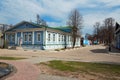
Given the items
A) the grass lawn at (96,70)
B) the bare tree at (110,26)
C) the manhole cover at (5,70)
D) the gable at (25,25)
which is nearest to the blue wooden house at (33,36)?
the gable at (25,25)

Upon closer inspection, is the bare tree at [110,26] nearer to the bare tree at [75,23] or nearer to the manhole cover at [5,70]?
the bare tree at [75,23]

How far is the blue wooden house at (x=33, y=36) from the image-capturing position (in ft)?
94.5

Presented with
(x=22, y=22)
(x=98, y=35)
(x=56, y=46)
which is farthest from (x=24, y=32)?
(x=98, y=35)

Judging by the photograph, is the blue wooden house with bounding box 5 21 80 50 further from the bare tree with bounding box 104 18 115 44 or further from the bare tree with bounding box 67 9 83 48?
the bare tree with bounding box 104 18 115 44

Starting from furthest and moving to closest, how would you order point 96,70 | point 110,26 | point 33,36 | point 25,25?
1. point 110,26
2. point 25,25
3. point 33,36
4. point 96,70

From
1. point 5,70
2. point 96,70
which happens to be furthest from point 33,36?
point 96,70


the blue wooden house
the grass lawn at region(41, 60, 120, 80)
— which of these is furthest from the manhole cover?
the blue wooden house

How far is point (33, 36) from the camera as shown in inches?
1164

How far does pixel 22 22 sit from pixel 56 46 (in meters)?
8.67

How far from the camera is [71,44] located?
44625 millimetres

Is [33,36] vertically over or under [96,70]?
over

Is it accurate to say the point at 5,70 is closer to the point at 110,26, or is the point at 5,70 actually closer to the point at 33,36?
the point at 33,36

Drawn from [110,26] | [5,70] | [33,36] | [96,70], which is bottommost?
[96,70]

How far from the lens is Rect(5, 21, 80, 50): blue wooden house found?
2880cm
